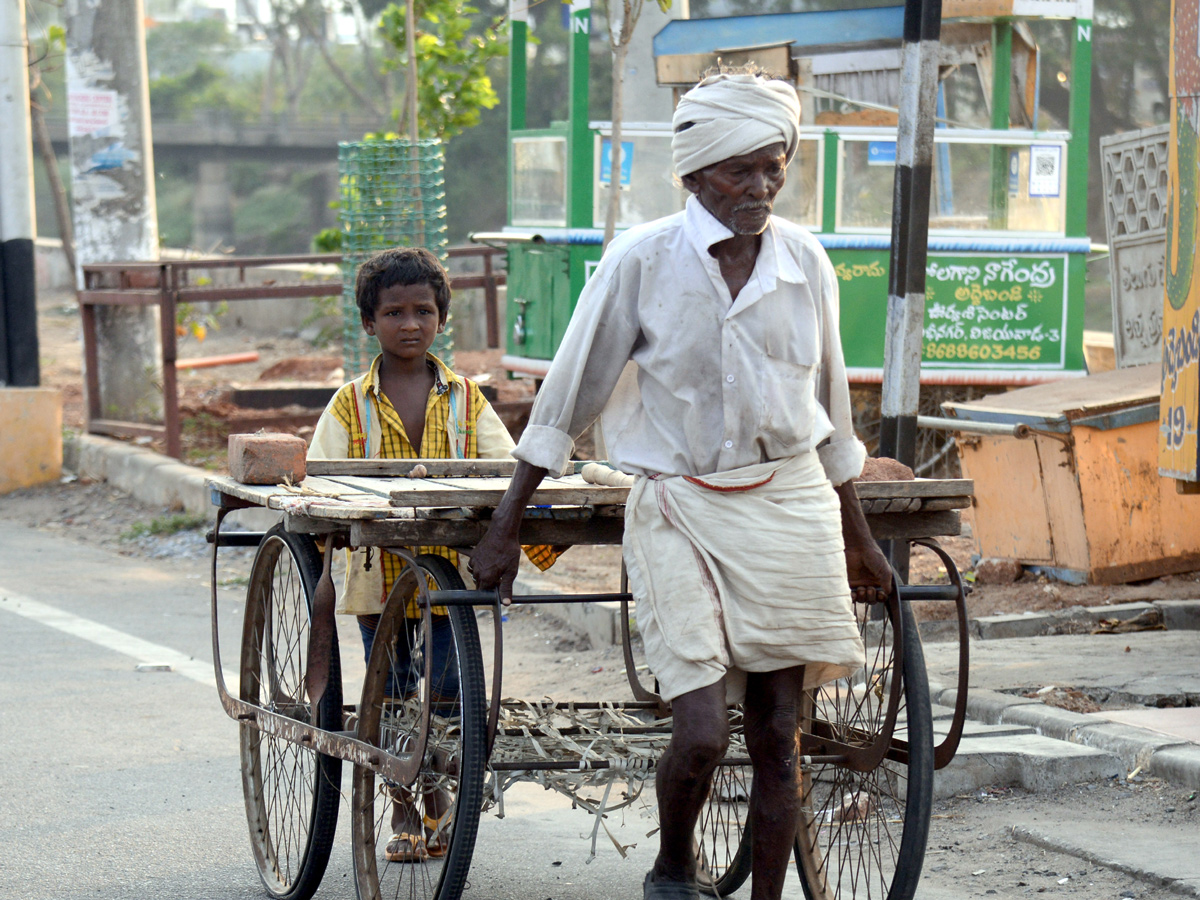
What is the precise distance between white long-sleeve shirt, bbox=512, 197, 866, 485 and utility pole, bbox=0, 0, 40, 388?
887 centimetres

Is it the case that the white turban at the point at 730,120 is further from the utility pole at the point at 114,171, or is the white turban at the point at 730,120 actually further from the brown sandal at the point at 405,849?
the utility pole at the point at 114,171

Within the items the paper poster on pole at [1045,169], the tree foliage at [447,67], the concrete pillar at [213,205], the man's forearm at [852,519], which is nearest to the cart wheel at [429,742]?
the man's forearm at [852,519]

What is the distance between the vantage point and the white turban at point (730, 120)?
2.72 metres

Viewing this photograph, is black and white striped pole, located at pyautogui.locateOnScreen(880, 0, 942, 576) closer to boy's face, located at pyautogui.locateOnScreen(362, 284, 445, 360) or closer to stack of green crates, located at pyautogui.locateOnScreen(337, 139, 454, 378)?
boy's face, located at pyautogui.locateOnScreen(362, 284, 445, 360)

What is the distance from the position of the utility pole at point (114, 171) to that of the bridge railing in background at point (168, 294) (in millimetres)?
151

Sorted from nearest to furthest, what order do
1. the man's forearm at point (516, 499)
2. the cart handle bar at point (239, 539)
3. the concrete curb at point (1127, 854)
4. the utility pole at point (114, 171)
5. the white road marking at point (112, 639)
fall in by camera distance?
the man's forearm at point (516, 499) < the concrete curb at point (1127, 854) < the cart handle bar at point (239, 539) < the white road marking at point (112, 639) < the utility pole at point (114, 171)

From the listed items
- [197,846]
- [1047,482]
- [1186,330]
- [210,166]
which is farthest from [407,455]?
[210,166]

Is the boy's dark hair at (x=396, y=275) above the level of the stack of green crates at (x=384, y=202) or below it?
below

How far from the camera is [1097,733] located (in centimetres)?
437

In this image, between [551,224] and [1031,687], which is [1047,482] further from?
[551,224]

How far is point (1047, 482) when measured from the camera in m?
6.78

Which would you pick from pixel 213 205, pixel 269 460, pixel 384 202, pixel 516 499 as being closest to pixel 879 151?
pixel 384 202

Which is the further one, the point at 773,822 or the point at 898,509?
the point at 898,509

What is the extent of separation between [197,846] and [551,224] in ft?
19.9
